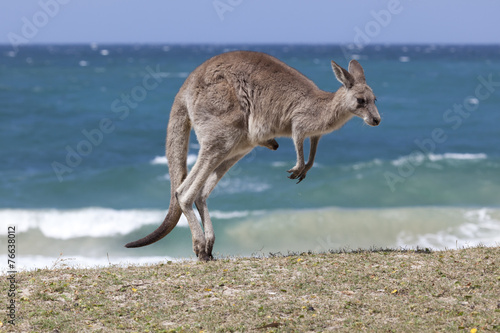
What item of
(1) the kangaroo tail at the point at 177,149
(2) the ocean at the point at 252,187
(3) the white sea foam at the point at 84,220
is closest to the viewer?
(1) the kangaroo tail at the point at 177,149

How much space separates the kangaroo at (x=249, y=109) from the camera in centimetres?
567

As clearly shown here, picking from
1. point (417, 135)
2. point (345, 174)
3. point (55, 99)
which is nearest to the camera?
point (345, 174)

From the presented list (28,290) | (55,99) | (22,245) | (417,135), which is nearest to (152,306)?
(28,290)

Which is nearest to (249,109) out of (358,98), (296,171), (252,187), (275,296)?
(296,171)

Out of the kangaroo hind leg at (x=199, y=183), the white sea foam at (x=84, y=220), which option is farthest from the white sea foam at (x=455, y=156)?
the kangaroo hind leg at (x=199, y=183)

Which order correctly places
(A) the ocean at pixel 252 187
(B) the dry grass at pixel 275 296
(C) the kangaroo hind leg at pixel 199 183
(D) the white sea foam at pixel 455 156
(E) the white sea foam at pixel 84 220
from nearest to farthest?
(B) the dry grass at pixel 275 296, (C) the kangaroo hind leg at pixel 199 183, (A) the ocean at pixel 252 187, (E) the white sea foam at pixel 84 220, (D) the white sea foam at pixel 455 156

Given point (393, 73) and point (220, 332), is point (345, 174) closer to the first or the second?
point (220, 332)

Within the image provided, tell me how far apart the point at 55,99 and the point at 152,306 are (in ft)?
87.2

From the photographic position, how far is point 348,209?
13.3m

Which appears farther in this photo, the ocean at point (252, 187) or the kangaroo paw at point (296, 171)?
the ocean at point (252, 187)

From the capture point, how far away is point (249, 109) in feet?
18.9

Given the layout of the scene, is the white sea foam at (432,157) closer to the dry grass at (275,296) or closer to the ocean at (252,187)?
the ocean at (252,187)

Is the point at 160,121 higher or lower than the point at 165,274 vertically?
lower

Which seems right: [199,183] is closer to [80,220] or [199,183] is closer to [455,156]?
[80,220]
